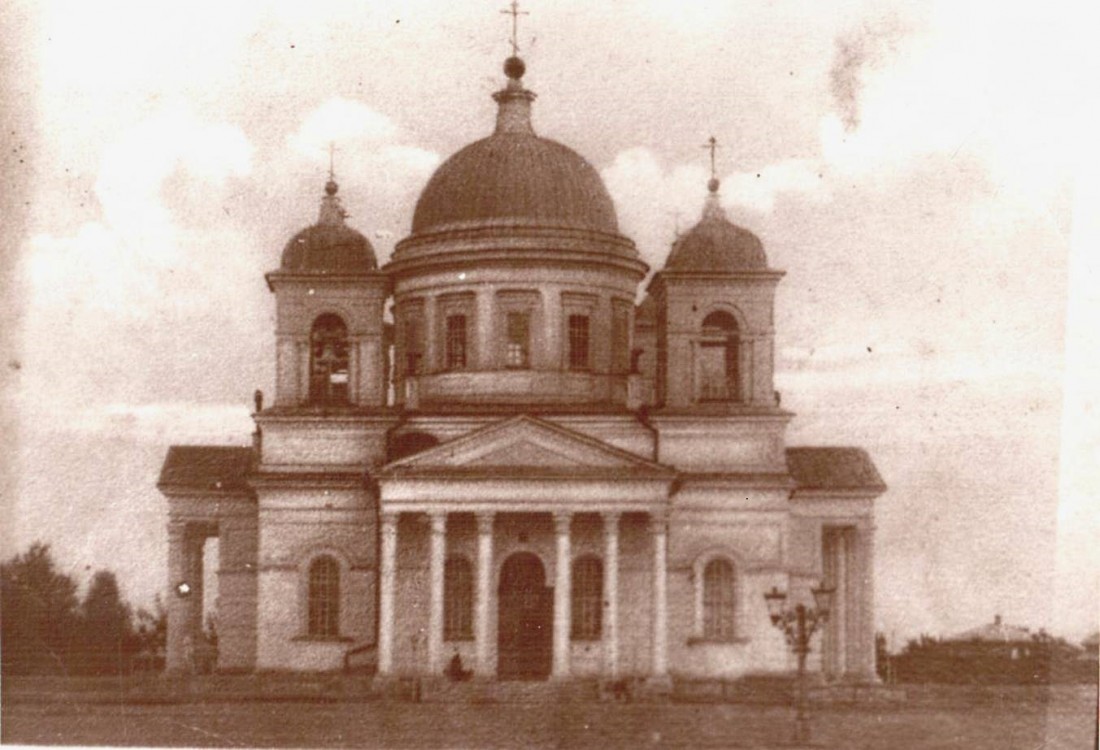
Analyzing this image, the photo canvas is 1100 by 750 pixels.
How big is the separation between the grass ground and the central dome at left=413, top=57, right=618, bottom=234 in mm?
4524

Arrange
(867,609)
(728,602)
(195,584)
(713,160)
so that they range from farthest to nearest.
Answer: (728,602), (195,584), (867,609), (713,160)

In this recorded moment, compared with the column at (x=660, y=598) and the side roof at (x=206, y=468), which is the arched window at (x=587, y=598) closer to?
the column at (x=660, y=598)

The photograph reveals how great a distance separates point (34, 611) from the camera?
22.2 m

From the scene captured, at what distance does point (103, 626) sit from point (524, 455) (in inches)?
176

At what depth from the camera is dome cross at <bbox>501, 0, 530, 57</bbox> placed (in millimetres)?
21891

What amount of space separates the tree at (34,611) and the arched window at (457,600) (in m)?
3.92

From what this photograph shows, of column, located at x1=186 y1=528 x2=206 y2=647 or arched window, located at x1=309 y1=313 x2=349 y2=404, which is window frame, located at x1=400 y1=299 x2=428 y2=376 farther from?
column, located at x1=186 y1=528 x2=206 y2=647

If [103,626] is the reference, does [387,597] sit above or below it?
above

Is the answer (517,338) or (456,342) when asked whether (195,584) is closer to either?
(456,342)

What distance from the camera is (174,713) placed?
22391mm

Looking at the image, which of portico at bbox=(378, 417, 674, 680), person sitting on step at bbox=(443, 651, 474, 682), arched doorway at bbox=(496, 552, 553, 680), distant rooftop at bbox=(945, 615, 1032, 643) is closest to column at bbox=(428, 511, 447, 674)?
portico at bbox=(378, 417, 674, 680)

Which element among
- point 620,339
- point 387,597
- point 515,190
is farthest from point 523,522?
point 515,190

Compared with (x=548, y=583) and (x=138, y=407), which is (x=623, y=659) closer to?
(x=548, y=583)

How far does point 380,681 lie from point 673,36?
6468mm
